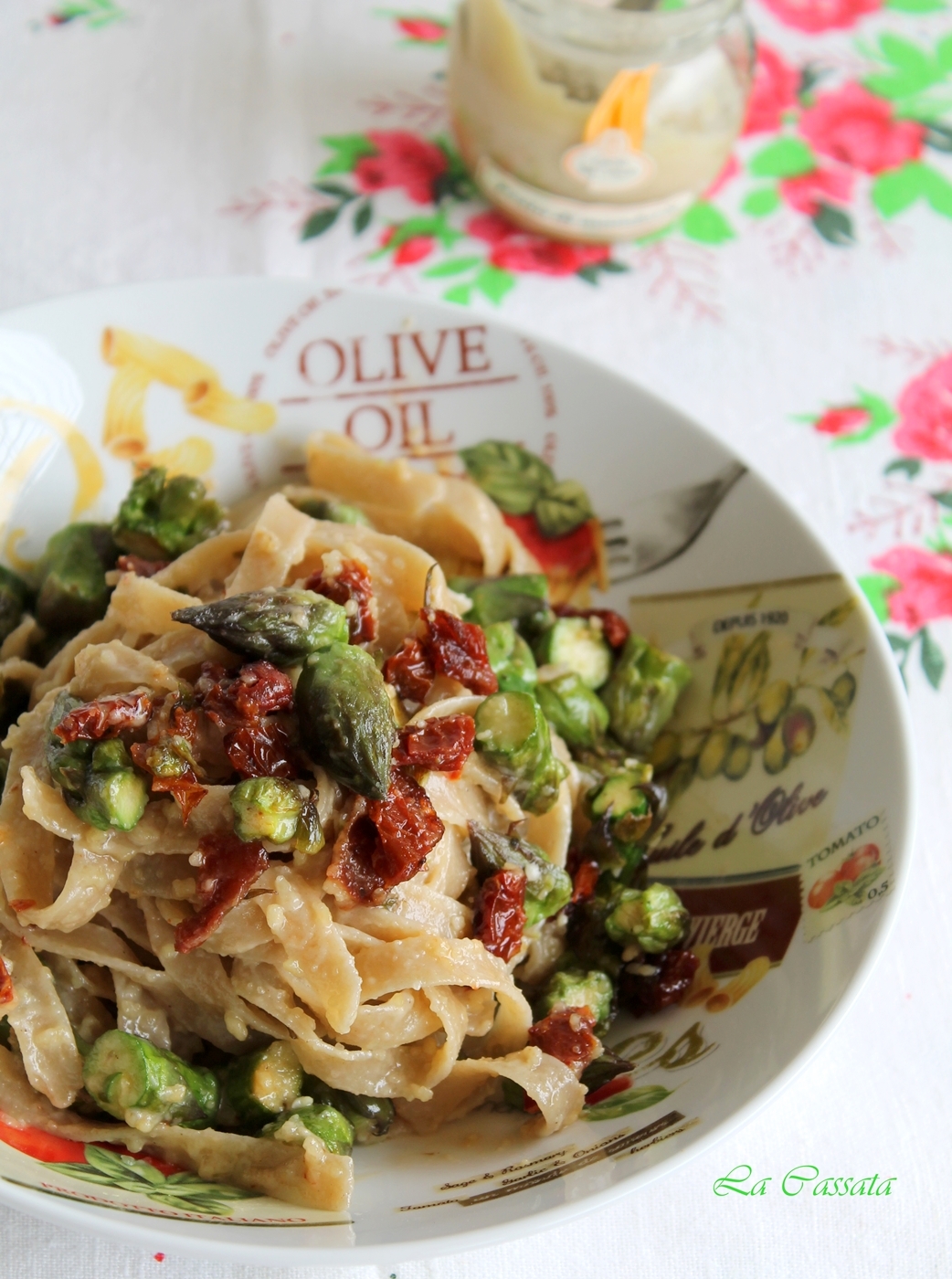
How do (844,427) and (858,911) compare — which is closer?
(858,911)

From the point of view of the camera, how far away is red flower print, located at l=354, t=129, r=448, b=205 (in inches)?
279

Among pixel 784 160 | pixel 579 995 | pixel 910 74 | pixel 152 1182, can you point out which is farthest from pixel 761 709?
pixel 910 74

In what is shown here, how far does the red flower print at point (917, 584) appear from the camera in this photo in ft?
19.3

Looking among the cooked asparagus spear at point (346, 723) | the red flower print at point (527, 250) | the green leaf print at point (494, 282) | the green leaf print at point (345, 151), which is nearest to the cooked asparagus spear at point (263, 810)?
the cooked asparagus spear at point (346, 723)

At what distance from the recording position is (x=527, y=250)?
688cm

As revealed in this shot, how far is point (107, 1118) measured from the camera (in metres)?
3.62

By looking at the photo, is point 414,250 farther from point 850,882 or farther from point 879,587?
point 850,882

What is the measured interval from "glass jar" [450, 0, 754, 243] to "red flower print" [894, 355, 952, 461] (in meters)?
1.69

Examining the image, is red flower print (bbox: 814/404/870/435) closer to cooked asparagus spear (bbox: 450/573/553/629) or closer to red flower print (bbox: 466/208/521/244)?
red flower print (bbox: 466/208/521/244)

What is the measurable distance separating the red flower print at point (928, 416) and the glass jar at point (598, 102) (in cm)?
169

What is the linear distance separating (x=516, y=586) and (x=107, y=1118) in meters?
2.49

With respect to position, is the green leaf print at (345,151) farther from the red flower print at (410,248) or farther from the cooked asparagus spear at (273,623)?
the cooked asparagus spear at (273,623)

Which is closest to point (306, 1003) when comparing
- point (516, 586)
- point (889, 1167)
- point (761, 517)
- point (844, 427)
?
point (516, 586)

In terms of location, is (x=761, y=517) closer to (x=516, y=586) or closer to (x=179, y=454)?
(x=516, y=586)
